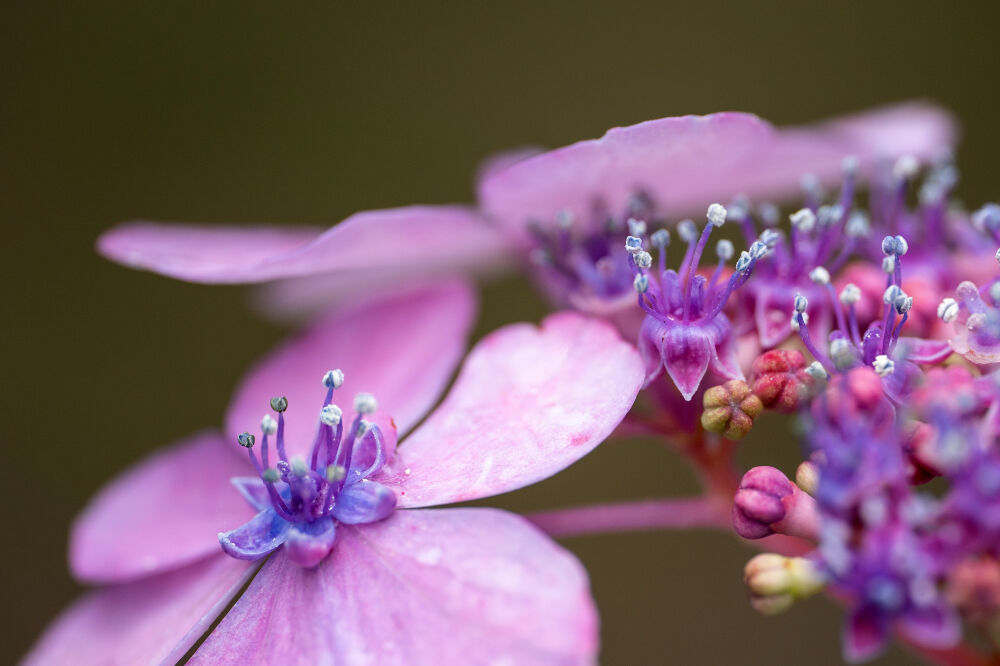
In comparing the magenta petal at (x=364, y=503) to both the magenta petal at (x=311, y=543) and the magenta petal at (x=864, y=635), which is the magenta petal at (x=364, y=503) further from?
the magenta petal at (x=864, y=635)

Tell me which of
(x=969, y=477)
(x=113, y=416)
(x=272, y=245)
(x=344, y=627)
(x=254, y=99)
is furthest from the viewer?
(x=254, y=99)

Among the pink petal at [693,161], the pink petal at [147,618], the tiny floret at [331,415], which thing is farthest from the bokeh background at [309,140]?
the tiny floret at [331,415]

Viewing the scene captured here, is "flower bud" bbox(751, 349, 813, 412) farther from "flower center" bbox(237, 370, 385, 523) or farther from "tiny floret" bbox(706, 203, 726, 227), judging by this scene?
"flower center" bbox(237, 370, 385, 523)

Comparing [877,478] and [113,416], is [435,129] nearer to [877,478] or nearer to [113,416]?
[113,416]

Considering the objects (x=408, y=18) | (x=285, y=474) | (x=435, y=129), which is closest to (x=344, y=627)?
(x=285, y=474)

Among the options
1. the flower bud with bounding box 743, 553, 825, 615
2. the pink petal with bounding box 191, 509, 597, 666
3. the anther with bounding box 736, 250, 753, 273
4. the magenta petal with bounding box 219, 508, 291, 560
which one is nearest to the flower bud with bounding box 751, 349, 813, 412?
the anther with bounding box 736, 250, 753, 273

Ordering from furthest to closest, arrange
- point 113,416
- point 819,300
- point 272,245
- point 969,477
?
point 113,416 < point 272,245 < point 819,300 < point 969,477
